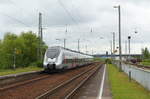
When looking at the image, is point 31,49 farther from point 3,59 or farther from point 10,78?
point 10,78

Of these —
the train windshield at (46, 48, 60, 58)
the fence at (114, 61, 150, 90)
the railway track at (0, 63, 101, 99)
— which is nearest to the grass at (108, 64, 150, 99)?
the fence at (114, 61, 150, 90)

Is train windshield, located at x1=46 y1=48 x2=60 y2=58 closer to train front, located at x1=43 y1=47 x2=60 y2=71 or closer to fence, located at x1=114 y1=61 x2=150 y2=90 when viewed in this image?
train front, located at x1=43 y1=47 x2=60 y2=71

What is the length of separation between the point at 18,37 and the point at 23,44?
6.03 m

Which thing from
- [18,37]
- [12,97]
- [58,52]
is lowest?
[12,97]

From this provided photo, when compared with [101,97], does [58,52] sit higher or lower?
higher

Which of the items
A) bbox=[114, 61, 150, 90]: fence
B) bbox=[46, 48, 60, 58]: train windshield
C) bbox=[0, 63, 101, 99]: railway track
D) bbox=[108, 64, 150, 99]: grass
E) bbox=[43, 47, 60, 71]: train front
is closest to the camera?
bbox=[108, 64, 150, 99]: grass

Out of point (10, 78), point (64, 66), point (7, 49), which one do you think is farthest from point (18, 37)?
point (10, 78)

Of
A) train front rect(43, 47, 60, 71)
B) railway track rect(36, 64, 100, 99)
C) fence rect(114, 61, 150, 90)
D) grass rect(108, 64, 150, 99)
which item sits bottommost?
railway track rect(36, 64, 100, 99)

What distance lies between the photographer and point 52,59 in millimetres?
39656

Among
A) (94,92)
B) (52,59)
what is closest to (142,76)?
(94,92)

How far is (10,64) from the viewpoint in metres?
88.9

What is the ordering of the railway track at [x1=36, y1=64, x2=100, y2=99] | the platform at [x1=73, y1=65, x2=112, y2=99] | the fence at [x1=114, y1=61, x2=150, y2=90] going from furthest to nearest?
1. the fence at [x1=114, y1=61, x2=150, y2=90]
2. the platform at [x1=73, y1=65, x2=112, y2=99]
3. the railway track at [x1=36, y1=64, x2=100, y2=99]

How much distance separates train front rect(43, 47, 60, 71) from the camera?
39.3 metres

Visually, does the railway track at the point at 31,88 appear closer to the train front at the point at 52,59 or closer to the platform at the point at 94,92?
the platform at the point at 94,92
